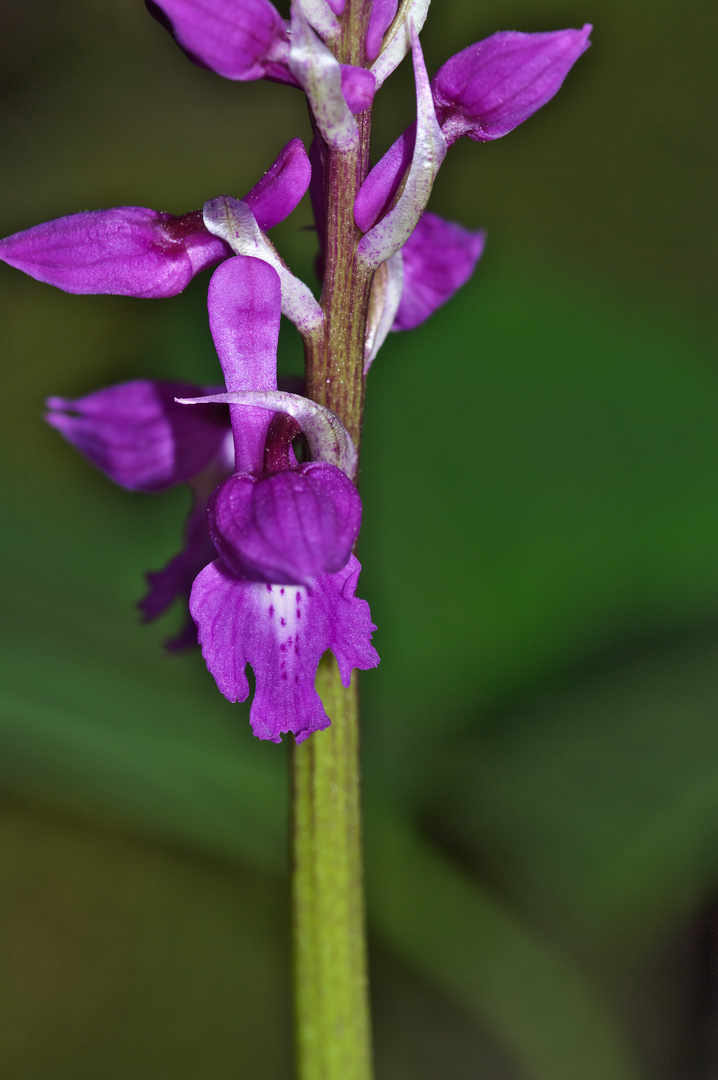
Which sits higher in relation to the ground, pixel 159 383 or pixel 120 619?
pixel 159 383

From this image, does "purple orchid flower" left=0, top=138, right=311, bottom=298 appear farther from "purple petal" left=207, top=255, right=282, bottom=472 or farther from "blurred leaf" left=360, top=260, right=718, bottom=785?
"blurred leaf" left=360, top=260, right=718, bottom=785

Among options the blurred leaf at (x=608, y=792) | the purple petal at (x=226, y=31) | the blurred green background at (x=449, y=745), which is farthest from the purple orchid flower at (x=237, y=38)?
the blurred leaf at (x=608, y=792)

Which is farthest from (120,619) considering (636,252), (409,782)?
(636,252)

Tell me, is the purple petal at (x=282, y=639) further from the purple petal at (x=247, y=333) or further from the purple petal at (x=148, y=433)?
the purple petal at (x=148, y=433)

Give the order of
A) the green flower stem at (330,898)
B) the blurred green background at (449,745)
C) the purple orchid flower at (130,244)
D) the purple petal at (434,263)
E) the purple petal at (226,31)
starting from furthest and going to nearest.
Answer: the blurred green background at (449,745) < the purple petal at (434,263) < the green flower stem at (330,898) < the purple orchid flower at (130,244) < the purple petal at (226,31)

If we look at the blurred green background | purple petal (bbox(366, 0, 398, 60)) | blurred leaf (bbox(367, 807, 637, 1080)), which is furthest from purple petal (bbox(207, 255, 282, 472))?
blurred leaf (bbox(367, 807, 637, 1080))

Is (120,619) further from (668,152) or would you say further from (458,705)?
(668,152)

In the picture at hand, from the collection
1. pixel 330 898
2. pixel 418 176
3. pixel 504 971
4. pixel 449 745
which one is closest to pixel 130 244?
pixel 418 176
